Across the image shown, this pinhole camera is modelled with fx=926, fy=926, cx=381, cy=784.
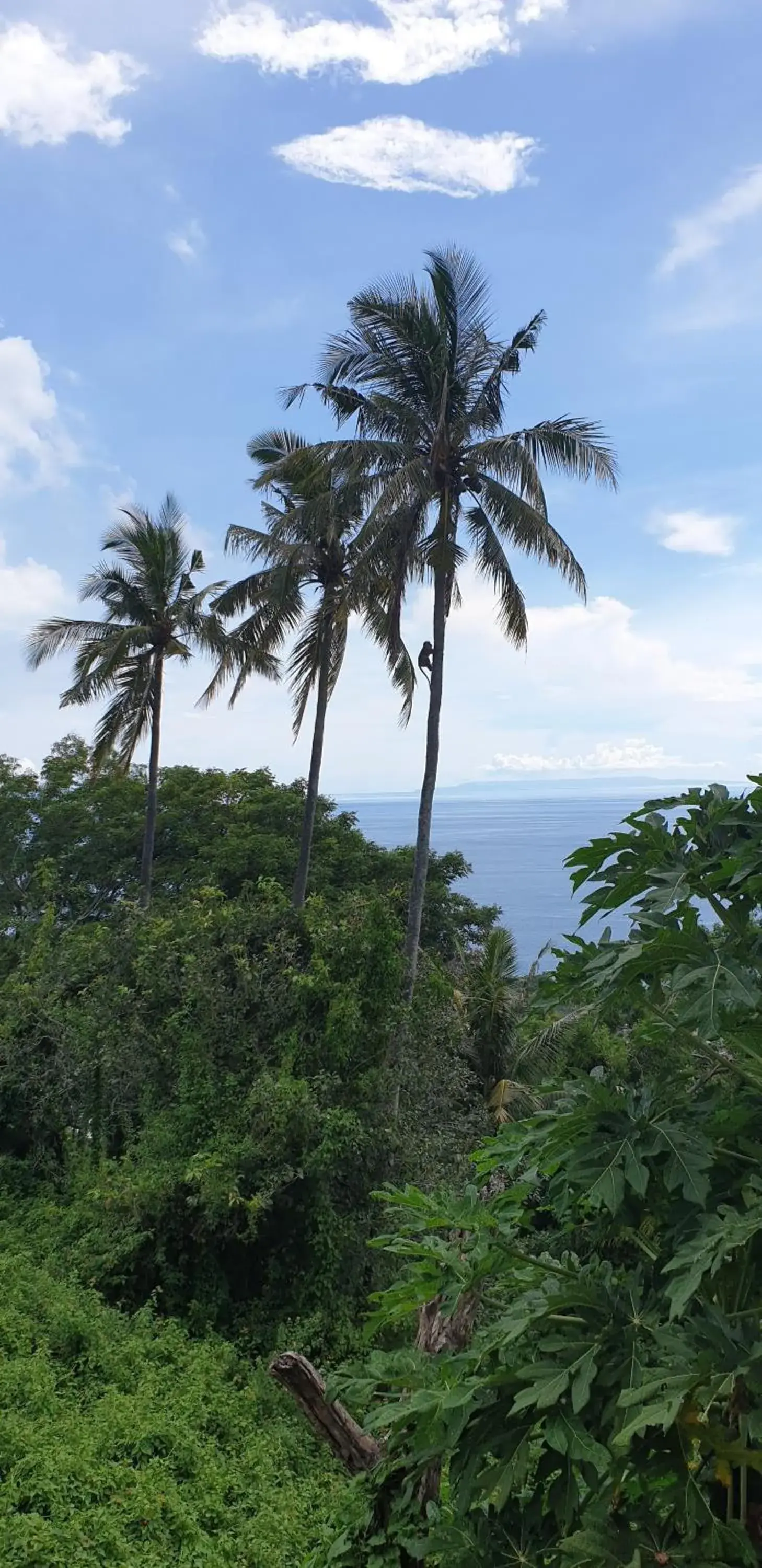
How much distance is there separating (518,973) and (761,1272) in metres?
17.4

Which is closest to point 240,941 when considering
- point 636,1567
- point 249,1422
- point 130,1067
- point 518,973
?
point 130,1067

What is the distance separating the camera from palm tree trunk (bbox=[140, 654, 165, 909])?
16703 mm

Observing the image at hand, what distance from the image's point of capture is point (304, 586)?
51.0ft

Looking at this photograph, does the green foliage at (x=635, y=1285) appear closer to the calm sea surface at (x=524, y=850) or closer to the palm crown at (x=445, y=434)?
the calm sea surface at (x=524, y=850)

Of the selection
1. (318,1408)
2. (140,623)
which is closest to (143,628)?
(140,623)

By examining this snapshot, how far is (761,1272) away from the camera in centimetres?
170

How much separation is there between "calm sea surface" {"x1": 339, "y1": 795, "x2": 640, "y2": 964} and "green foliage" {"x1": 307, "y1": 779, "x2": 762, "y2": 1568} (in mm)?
201

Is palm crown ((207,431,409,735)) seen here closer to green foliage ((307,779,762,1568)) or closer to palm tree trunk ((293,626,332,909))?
palm tree trunk ((293,626,332,909))

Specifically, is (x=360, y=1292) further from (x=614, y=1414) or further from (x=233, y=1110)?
(x=614, y=1414)

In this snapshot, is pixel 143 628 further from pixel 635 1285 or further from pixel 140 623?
pixel 635 1285

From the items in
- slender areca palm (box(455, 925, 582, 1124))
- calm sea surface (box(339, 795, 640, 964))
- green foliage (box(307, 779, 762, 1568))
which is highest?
green foliage (box(307, 779, 762, 1568))

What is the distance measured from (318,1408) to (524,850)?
8808 centimetres

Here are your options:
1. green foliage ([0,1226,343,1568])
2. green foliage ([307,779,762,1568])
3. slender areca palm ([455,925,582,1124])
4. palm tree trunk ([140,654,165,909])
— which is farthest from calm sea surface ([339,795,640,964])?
palm tree trunk ([140,654,165,909])

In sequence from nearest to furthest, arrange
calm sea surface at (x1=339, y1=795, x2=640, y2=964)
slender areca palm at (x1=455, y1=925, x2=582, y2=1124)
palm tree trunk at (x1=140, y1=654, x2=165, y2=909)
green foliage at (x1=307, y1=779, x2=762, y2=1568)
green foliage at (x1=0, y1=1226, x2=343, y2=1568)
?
green foliage at (x1=307, y1=779, x2=762, y2=1568)
green foliage at (x1=0, y1=1226, x2=343, y2=1568)
slender areca palm at (x1=455, y1=925, x2=582, y2=1124)
palm tree trunk at (x1=140, y1=654, x2=165, y2=909)
calm sea surface at (x1=339, y1=795, x2=640, y2=964)
